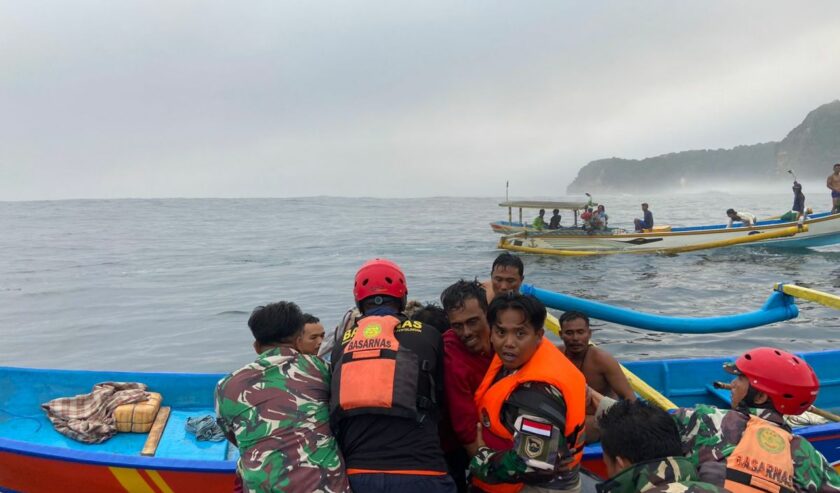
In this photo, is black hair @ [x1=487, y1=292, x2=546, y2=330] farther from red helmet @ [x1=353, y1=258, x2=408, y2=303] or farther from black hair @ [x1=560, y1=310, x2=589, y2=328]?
black hair @ [x1=560, y1=310, x2=589, y2=328]

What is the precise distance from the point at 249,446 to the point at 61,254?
36453 millimetres

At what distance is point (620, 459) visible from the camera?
2506 millimetres

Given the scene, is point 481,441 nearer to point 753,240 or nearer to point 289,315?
point 289,315

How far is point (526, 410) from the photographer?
2.63 m

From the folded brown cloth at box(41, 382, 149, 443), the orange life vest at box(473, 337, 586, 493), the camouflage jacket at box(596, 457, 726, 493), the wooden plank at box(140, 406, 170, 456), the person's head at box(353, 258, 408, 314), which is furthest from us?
the folded brown cloth at box(41, 382, 149, 443)

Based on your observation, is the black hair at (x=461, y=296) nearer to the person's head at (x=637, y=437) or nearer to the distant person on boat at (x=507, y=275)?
the person's head at (x=637, y=437)

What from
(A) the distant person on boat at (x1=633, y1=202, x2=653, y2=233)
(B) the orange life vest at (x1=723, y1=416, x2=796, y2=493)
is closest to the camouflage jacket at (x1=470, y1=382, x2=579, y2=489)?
(B) the orange life vest at (x1=723, y1=416, x2=796, y2=493)

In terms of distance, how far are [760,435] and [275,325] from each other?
2.48 metres

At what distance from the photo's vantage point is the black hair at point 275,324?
3141mm

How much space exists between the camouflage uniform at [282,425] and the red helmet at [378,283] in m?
0.47

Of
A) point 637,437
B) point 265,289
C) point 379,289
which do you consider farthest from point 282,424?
point 265,289

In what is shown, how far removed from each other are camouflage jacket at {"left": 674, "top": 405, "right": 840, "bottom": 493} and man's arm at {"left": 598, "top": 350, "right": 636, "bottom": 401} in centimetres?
186

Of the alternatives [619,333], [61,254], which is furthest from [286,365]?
[61,254]

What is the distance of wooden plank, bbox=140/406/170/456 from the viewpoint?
5789 mm
